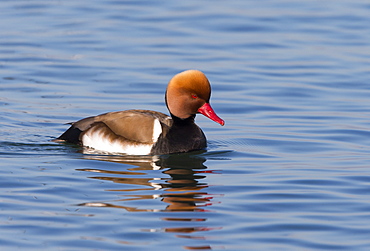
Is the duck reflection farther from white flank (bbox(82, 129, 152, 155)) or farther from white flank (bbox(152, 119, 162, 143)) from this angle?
white flank (bbox(152, 119, 162, 143))

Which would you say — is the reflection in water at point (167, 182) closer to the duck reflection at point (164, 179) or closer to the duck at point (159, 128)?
the duck reflection at point (164, 179)

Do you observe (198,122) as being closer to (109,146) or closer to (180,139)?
(180,139)

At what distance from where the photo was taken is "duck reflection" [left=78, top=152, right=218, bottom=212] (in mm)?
7695

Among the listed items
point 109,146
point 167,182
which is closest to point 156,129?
point 109,146

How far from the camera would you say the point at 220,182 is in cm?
852

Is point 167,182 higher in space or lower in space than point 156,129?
lower

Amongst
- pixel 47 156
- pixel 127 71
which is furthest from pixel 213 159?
pixel 127 71

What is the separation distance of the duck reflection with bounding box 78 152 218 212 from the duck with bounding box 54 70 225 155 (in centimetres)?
15

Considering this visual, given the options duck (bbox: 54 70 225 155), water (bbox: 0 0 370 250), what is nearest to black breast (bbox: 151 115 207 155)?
duck (bbox: 54 70 225 155)

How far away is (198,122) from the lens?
461 inches

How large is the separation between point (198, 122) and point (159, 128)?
2128 mm

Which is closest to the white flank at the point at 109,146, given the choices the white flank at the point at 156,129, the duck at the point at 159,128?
the duck at the point at 159,128

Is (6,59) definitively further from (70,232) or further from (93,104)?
(70,232)

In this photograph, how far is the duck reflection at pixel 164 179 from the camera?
7695 millimetres
